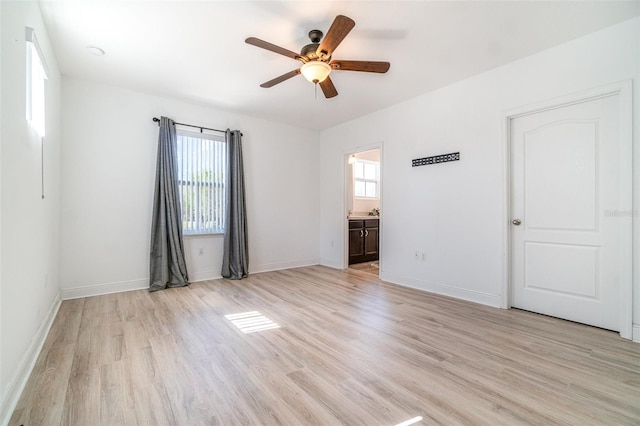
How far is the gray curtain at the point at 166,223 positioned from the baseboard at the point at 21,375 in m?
1.38

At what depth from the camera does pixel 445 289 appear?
3.78m

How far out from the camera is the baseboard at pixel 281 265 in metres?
5.14

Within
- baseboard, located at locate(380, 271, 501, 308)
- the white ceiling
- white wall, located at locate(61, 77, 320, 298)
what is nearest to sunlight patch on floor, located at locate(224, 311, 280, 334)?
white wall, located at locate(61, 77, 320, 298)

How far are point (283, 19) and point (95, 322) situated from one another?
11.1 feet

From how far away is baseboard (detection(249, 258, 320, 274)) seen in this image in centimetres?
514

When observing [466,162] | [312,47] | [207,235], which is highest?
[312,47]

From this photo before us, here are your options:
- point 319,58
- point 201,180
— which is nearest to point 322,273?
point 201,180

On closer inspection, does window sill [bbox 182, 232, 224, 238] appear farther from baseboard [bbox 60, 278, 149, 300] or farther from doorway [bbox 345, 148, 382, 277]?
doorway [bbox 345, 148, 382, 277]

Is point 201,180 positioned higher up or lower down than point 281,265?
higher up

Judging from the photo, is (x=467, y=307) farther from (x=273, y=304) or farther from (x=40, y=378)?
(x=40, y=378)

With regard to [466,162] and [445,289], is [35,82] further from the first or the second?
[445,289]

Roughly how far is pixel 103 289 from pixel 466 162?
16.5ft

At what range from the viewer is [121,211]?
12.9 feet

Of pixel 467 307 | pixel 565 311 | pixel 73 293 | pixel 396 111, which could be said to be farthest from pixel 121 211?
pixel 565 311
